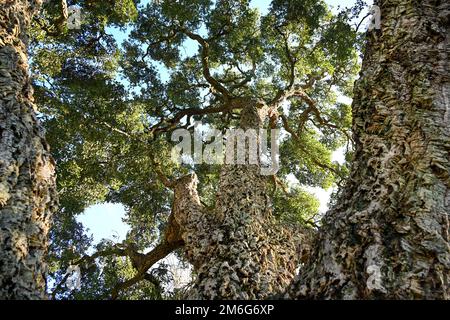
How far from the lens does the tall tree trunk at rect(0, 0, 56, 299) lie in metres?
2.03

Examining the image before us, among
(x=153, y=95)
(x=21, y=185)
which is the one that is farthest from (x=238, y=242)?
(x=153, y=95)

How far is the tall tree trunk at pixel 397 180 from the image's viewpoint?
72.7 inches

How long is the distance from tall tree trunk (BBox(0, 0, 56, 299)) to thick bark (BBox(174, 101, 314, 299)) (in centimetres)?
148

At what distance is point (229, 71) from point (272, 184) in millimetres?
3574

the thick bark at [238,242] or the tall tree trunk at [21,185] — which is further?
the thick bark at [238,242]

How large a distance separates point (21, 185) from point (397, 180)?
2269 mm

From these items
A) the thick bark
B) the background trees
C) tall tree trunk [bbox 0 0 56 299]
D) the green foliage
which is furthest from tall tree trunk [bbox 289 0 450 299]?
the green foliage

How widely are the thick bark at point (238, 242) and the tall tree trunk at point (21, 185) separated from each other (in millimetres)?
1484

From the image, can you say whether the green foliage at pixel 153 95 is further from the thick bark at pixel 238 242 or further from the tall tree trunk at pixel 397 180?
the tall tree trunk at pixel 397 180

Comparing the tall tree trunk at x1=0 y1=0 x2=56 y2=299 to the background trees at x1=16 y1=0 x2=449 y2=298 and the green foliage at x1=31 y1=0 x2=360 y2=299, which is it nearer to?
the background trees at x1=16 y1=0 x2=449 y2=298

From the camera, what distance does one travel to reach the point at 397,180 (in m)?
2.26

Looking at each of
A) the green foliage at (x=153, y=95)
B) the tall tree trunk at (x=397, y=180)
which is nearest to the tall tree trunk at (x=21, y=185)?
the tall tree trunk at (x=397, y=180)

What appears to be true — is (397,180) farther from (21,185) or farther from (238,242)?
(21,185)

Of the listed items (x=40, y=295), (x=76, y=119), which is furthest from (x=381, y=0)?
(x=76, y=119)
